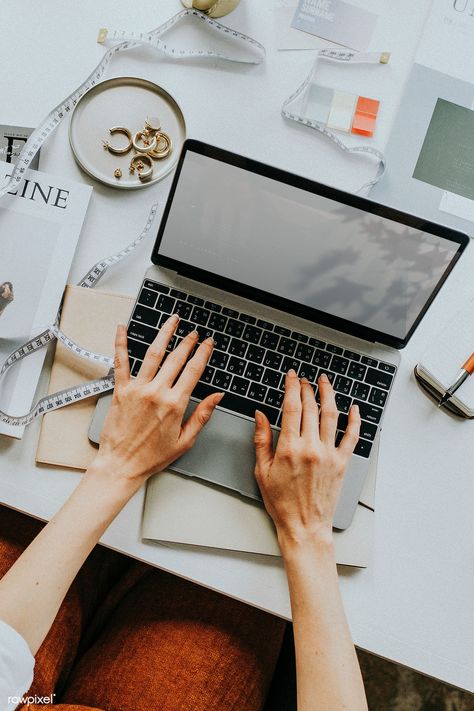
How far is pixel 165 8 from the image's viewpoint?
0.85 meters

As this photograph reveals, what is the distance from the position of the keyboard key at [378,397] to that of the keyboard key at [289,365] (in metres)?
0.11

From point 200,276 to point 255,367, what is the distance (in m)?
0.14

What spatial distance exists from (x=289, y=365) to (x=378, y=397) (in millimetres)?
127

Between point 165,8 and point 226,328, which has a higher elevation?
point 165,8

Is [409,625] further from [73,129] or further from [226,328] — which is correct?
[73,129]

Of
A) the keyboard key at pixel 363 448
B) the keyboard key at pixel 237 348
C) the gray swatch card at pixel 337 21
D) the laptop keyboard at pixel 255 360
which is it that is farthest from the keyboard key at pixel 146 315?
the gray swatch card at pixel 337 21

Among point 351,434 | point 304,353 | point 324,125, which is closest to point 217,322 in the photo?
point 304,353

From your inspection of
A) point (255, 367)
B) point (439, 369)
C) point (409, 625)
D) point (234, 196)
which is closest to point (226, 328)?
point (255, 367)

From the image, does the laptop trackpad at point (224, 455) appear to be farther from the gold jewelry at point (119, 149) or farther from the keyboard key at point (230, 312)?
the gold jewelry at point (119, 149)

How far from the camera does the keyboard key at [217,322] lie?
0.78m

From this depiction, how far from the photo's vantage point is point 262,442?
29.6 inches

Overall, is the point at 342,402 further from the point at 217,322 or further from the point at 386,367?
the point at 217,322

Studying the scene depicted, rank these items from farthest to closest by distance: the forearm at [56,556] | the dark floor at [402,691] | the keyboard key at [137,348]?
the dark floor at [402,691]
the keyboard key at [137,348]
the forearm at [56,556]

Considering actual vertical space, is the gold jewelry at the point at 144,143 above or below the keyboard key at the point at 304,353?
above
